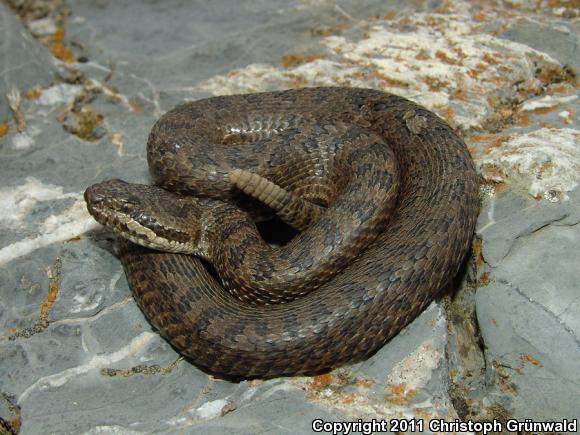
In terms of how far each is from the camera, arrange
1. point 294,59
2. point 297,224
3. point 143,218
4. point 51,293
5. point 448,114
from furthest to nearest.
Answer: point 294,59 < point 448,114 < point 297,224 < point 51,293 < point 143,218

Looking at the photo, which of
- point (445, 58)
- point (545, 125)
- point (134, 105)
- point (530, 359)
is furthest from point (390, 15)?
point (530, 359)

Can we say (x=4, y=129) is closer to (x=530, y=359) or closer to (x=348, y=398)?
(x=348, y=398)

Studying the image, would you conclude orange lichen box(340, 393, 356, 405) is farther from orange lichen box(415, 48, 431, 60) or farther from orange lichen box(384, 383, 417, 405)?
orange lichen box(415, 48, 431, 60)

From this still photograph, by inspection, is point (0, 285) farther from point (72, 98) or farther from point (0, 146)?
point (72, 98)

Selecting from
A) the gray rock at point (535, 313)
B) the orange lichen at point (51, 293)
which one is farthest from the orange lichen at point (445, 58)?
the orange lichen at point (51, 293)

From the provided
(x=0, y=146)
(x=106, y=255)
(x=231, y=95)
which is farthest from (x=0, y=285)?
(x=231, y=95)

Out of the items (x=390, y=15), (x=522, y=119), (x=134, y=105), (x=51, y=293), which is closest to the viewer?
(x=51, y=293)

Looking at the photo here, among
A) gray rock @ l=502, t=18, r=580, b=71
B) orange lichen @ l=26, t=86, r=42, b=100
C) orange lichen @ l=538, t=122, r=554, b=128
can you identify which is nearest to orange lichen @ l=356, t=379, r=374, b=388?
orange lichen @ l=538, t=122, r=554, b=128

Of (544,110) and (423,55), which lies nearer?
(544,110)
